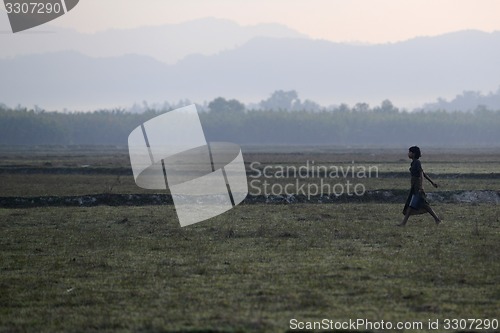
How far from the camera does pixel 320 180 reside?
4116cm

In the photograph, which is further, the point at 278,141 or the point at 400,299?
the point at 278,141

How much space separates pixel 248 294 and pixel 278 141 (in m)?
167

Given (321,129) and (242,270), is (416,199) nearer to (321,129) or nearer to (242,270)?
(242,270)

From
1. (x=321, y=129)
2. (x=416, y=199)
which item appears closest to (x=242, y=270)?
(x=416, y=199)

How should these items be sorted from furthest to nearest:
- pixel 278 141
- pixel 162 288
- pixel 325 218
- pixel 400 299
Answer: pixel 278 141 → pixel 325 218 → pixel 162 288 → pixel 400 299

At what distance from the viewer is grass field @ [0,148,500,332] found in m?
12.0

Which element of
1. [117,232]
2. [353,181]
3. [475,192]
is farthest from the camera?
[353,181]

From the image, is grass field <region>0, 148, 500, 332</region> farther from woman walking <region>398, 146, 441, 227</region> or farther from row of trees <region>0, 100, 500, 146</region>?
row of trees <region>0, 100, 500, 146</region>

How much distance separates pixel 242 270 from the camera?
15562 millimetres

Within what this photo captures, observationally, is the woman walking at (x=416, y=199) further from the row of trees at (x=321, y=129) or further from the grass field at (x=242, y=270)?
the row of trees at (x=321, y=129)

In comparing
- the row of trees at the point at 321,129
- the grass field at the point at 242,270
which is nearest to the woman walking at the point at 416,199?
the grass field at the point at 242,270

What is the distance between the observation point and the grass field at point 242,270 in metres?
12.0

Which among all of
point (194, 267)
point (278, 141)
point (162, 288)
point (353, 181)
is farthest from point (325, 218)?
point (278, 141)

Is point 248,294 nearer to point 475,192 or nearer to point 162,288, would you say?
point 162,288
